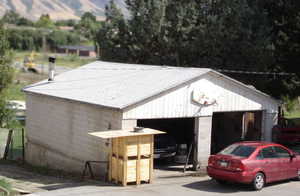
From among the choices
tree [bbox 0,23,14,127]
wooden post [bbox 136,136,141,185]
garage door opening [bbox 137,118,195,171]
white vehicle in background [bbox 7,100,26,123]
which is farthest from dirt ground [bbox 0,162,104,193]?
white vehicle in background [bbox 7,100,26,123]

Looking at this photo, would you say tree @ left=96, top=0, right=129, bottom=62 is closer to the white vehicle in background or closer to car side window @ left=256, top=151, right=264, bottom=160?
the white vehicle in background

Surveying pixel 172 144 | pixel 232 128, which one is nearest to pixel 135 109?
pixel 172 144

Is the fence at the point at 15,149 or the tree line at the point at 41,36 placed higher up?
the tree line at the point at 41,36

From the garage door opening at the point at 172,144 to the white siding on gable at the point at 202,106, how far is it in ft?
6.06

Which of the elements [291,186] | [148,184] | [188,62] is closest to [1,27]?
[188,62]

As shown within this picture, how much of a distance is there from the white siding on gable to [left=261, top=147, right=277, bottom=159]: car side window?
3627mm

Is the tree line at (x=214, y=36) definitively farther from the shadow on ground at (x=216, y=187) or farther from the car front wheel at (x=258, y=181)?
the car front wheel at (x=258, y=181)

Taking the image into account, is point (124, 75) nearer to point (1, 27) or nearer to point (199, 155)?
point (199, 155)

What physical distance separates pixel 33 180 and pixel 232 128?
386 inches

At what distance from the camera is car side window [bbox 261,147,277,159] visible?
1737 centimetres

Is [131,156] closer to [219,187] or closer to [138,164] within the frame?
[138,164]

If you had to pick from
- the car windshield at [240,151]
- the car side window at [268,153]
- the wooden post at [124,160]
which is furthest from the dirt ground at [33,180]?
the car side window at [268,153]

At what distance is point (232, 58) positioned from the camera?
32.8 m

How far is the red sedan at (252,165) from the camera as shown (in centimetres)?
1661
